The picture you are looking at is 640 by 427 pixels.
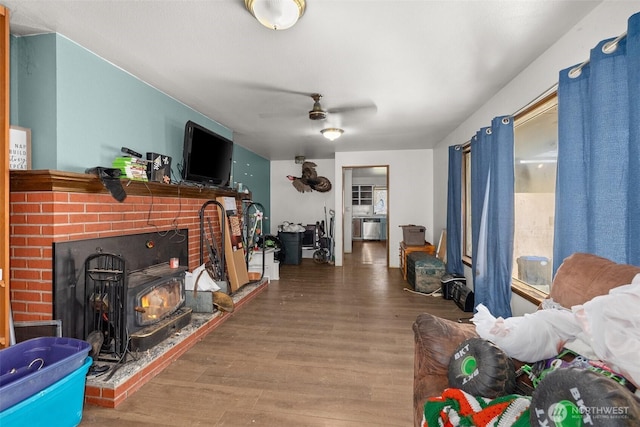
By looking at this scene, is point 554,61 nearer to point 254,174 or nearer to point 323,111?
point 323,111

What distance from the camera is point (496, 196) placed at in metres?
2.55

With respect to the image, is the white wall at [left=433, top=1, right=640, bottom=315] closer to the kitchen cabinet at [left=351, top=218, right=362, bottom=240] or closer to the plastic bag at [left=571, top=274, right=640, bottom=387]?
the plastic bag at [left=571, top=274, right=640, bottom=387]

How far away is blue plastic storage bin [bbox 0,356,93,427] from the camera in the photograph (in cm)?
121

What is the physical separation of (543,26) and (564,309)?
1750 millimetres

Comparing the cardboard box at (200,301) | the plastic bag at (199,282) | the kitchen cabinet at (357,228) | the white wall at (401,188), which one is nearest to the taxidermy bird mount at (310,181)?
the white wall at (401,188)

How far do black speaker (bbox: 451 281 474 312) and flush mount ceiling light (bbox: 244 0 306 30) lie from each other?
10.5 ft

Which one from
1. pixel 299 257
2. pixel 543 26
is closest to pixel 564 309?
pixel 543 26

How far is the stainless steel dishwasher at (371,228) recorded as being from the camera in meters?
9.74

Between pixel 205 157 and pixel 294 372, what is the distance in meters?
2.46

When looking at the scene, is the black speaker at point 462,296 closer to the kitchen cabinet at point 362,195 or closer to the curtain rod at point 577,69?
the curtain rod at point 577,69

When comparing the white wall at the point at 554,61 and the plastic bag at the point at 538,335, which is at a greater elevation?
the white wall at the point at 554,61

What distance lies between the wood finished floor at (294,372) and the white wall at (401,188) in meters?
2.23

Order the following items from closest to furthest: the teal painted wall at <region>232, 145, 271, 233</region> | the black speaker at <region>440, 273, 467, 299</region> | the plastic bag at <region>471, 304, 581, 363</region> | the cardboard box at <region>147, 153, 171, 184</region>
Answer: the plastic bag at <region>471, 304, 581, 363</region> → the cardboard box at <region>147, 153, 171, 184</region> → the black speaker at <region>440, 273, 467, 299</region> → the teal painted wall at <region>232, 145, 271, 233</region>

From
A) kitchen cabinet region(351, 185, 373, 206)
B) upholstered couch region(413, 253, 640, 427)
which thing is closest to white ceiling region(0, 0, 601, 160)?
upholstered couch region(413, 253, 640, 427)
